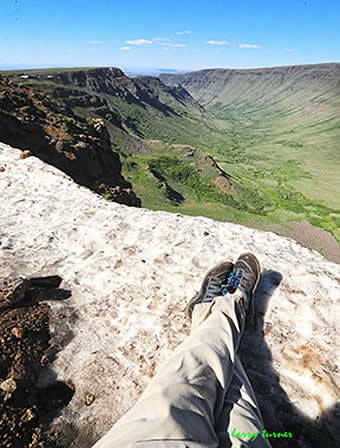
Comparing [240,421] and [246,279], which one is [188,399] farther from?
[246,279]

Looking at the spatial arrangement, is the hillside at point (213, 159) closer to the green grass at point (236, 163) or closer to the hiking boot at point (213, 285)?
the green grass at point (236, 163)

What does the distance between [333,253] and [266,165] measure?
196ft

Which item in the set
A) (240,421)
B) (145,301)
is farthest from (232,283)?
(240,421)

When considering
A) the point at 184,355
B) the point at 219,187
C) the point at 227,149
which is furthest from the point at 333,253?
the point at 227,149

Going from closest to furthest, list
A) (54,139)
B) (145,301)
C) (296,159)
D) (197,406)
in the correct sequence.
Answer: (197,406)
(145,301)
(54,139)
(296,159)

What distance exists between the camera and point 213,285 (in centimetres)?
485

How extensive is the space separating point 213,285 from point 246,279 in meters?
0.65

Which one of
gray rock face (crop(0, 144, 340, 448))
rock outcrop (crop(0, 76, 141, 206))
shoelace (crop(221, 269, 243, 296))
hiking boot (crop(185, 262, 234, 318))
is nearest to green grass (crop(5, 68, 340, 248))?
rock outcrop (crop(0, 76, 141, 206))

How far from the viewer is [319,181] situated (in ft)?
266

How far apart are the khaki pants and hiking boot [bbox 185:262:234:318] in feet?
3.49

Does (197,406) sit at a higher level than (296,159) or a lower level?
higher

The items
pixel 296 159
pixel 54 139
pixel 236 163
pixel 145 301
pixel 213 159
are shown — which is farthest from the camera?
pixel 296 159

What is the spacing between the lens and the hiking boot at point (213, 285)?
447cm

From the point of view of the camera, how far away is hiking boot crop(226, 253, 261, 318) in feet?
15.0
